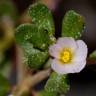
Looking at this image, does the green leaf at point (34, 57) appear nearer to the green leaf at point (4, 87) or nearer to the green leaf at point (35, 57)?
the green leaf at point (35, 57)

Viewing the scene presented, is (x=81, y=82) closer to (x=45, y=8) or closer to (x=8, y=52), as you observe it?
(x=8, y=52)

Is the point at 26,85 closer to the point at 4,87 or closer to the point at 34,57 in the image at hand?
the point at 4,87

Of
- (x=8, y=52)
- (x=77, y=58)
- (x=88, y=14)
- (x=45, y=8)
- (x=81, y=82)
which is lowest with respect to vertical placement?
(x=81, y=82)

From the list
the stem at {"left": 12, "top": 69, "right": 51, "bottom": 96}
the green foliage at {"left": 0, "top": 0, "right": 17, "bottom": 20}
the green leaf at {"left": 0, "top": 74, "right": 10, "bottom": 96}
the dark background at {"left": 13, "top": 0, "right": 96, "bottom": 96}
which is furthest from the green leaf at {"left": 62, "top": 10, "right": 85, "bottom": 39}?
the green foliage at {"left": 0, "top": 0, "right": 17, "bottom": 20}

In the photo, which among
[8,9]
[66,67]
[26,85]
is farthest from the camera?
[8,9]

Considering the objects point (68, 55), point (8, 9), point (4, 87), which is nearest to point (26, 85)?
point (4, 87)

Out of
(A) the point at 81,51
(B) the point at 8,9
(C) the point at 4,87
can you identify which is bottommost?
(C) the point at 4,87

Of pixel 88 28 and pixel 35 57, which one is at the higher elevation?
pixel 35 57

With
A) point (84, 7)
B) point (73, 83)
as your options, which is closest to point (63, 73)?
point (73, 83)
